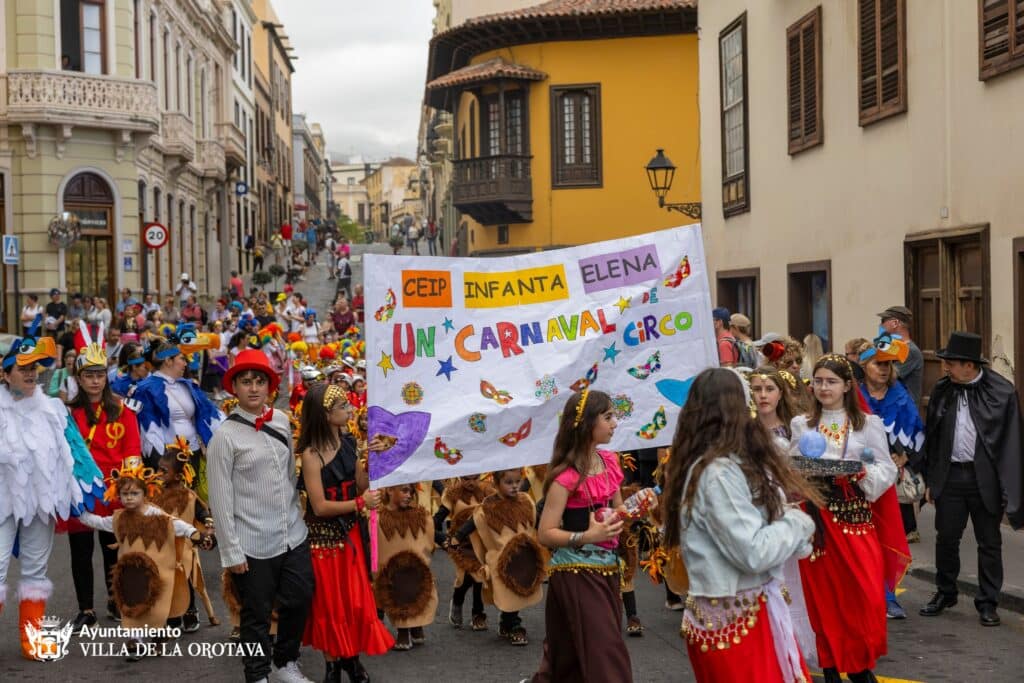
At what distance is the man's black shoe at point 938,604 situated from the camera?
860cm

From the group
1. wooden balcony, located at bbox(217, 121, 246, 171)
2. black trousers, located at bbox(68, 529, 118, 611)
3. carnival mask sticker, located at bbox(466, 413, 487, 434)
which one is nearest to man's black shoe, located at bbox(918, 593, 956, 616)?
carnival mask sticker, located at bbox(466, 413, 487, 434)

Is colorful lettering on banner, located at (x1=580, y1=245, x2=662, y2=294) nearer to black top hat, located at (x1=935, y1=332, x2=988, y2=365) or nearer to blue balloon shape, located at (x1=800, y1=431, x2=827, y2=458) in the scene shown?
blue balloon shape, located at (x1=800, y1=431, x2=827, y2=458)

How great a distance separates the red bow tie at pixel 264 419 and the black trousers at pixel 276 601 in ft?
2.27

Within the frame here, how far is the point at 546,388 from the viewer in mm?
7148

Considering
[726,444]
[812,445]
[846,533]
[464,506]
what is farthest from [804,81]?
[726,444]

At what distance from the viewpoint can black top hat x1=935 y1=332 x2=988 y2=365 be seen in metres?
8.23

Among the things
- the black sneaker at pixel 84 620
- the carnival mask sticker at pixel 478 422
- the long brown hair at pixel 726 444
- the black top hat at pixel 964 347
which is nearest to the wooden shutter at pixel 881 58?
the black top hat at pixel 964 347

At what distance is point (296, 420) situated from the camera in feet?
33.9

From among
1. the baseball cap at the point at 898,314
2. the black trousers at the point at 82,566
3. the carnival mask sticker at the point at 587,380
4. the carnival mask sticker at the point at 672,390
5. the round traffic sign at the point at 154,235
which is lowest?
the black trousers at the point at 82,566

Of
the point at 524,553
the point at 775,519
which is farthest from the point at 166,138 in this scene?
the point at 775,519

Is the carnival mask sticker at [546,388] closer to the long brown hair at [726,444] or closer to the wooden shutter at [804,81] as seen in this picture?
the long brown hair at [726,444]

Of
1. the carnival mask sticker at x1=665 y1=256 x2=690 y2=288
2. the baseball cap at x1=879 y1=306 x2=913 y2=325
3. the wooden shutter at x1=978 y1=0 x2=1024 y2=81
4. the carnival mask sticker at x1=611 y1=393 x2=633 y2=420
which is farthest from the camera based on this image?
the wooden shutter at x1=978 y1=0 x2=1024 y2=81

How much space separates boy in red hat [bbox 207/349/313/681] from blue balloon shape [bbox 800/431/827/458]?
2686mm

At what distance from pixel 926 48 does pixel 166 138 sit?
25946 mm
